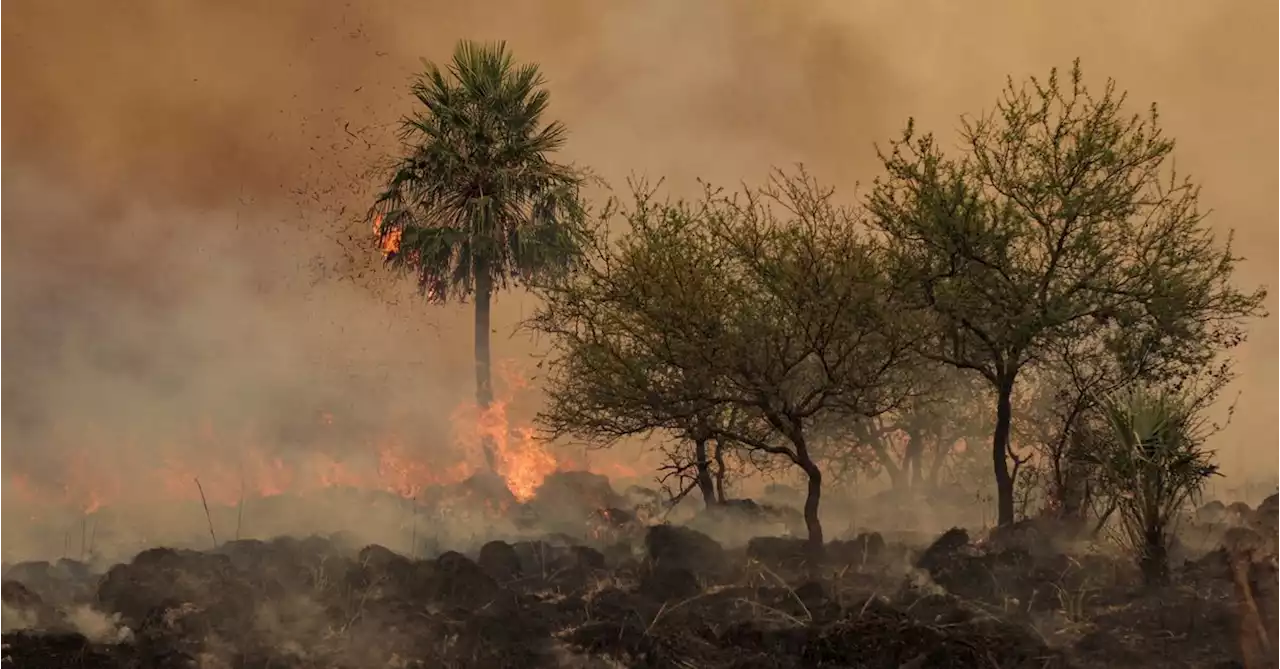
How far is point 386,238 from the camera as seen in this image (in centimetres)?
3092

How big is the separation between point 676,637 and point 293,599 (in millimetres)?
5643

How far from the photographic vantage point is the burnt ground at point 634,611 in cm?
1070

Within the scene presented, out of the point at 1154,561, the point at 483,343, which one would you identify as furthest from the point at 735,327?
the point at 483,343

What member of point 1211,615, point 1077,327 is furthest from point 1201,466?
point 1077,327

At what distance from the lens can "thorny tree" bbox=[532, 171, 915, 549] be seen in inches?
628

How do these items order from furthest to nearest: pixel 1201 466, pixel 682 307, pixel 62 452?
1. pixel 62 452
2. pixel 682 307
3. pixel 1201 466

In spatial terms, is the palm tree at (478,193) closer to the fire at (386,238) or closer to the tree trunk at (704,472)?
the fire at (386,238)

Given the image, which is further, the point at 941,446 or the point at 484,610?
the point at 941,446

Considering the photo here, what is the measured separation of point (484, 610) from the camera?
1270 cm

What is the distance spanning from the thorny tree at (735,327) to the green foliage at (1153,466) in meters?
3.75

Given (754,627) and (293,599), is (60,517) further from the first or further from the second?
(754,627)

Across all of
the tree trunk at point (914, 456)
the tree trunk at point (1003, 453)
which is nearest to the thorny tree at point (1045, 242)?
the tree trunk at point (1003, 453)

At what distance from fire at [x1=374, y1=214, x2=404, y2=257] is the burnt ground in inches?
609

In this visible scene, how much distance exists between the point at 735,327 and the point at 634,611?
5.88 m
